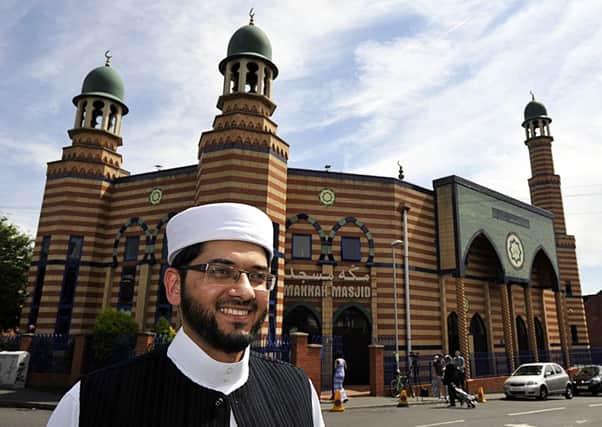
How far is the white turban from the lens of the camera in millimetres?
1625

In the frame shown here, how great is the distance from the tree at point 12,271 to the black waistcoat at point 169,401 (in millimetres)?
26800

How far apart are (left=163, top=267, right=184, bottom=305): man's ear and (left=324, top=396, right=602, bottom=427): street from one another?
929cm

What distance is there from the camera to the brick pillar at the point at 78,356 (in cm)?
1521

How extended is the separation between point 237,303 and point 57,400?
48.0 ft

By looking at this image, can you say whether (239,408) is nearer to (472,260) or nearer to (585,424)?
(585,424)

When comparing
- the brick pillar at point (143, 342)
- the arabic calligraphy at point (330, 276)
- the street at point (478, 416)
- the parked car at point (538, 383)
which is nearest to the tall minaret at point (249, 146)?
the arabic calligraphy at point (330, 276)

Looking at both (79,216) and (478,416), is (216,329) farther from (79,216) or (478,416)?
(79,216)

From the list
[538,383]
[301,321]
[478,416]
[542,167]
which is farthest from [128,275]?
[542,167]

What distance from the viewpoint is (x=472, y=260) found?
23953 mm

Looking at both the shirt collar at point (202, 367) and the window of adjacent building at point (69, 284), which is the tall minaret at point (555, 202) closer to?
the window of adjacent building at point (69, 284)

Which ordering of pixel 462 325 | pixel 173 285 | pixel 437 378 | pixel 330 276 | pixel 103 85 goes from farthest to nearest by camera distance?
1. pixel 103 85
2. pixel 462 325
3. pixel 330 276
4. pixel 437 378
5. pixel 173 285

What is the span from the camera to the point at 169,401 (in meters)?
1.42

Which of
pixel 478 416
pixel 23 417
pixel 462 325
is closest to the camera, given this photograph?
pixel 23 417

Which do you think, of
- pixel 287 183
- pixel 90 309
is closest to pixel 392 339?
pixel 287 183
